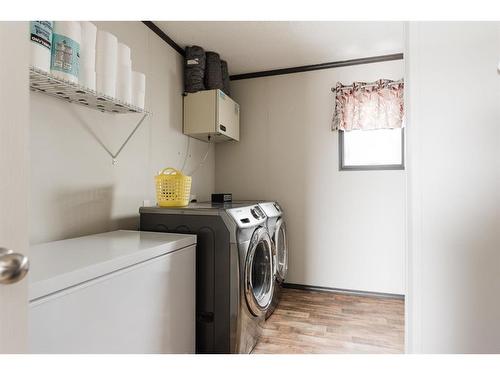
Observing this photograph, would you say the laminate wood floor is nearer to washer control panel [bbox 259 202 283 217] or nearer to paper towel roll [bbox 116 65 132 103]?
washer control panel [bbox 259 202 283 217]

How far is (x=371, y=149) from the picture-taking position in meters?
2.89

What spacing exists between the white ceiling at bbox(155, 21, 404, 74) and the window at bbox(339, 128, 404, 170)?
76 cm

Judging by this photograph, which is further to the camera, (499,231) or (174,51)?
(174,51)

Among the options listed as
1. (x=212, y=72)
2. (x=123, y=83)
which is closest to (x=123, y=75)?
(x=123, y=83)

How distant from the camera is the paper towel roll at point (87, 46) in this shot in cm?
137

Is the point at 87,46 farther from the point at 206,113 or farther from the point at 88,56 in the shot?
the point at 206,113

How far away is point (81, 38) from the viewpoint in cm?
136

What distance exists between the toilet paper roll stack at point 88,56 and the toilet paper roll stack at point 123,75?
192 millimetres

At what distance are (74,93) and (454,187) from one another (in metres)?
1.72

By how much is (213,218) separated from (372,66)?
7.58 ft

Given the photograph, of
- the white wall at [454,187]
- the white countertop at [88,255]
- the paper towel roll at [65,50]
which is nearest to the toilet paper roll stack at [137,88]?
the paper towel roll at [65,50]

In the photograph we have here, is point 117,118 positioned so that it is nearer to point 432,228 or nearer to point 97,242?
point 97,242
